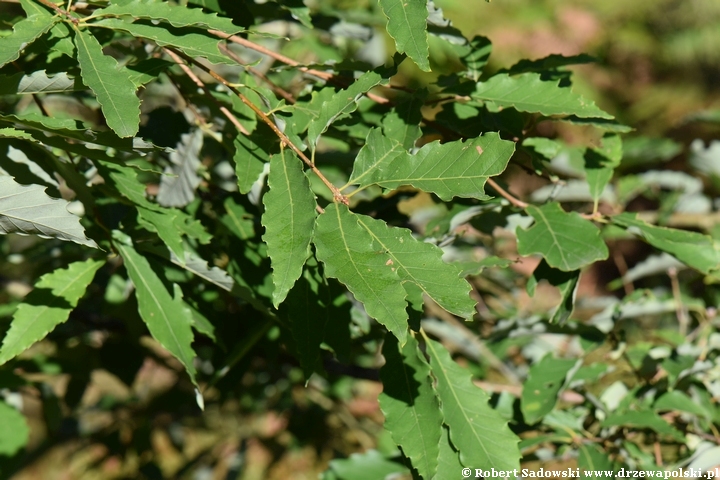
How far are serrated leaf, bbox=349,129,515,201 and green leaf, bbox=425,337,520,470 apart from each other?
28cm

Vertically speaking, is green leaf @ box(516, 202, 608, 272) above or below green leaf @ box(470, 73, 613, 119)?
below

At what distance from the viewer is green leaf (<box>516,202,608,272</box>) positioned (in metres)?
0.81

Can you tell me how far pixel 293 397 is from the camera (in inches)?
75.4

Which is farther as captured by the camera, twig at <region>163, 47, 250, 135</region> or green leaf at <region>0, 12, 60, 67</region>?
twig at <region>163, 47, 250, 135</region>

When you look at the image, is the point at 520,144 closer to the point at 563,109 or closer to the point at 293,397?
the point at 563,109

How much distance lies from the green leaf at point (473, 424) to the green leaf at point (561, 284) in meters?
0.15

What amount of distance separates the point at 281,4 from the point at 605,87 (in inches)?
197

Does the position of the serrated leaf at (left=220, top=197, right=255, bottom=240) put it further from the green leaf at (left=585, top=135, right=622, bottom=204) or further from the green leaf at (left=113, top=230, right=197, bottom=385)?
the green leaf at (left=585, top=135, right=622, bottom=204)

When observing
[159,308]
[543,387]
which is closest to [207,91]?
[159,308]

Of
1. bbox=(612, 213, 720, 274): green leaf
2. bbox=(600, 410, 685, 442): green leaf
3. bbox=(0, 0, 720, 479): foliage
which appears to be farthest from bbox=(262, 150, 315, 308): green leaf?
bbox=(600, 410, 685, 442): green leaf

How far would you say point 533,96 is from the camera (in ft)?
2.70

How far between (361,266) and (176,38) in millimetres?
335

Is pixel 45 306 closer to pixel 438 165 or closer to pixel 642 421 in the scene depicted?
pixel 438 165

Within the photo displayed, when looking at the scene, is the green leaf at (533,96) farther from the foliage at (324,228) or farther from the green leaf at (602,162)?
the green leaf at (602,162)
